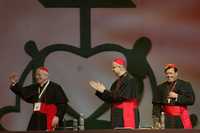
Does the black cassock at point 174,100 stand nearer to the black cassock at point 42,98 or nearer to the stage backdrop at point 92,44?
the stage backdrop at point 92,44

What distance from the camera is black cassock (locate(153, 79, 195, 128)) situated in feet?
21.5

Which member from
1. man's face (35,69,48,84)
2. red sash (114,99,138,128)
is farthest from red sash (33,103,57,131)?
red sash (114,99,138,128)

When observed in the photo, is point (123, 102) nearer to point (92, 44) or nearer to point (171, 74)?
point (171, 74)

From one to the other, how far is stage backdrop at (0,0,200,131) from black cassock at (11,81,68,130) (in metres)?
0.70

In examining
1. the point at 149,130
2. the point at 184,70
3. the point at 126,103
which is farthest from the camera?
the point at 184,70

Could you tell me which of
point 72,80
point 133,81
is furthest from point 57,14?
point 133,81

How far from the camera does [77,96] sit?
25.3 feet

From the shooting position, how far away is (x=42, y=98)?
22.5 ft

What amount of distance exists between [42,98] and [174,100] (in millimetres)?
1683

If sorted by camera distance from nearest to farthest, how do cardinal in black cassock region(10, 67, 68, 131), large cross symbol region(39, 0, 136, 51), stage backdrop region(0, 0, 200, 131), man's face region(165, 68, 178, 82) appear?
man's face region(165, 68, 178, 82) < cardinal in black cassock region(10, 67, 68, 131) < stage backdrop region(0, 0, 200, 131) < large cross symbol region(39, 0, 136, 51)

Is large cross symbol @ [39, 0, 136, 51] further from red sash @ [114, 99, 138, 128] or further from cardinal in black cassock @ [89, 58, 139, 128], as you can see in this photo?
red sash @ [114, 99, 138, 128]

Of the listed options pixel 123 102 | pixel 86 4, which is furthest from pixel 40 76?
pixel 86 4

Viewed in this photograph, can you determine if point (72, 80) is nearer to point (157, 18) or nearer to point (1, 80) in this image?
point (1, 80)

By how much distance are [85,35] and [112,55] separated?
493 mm
